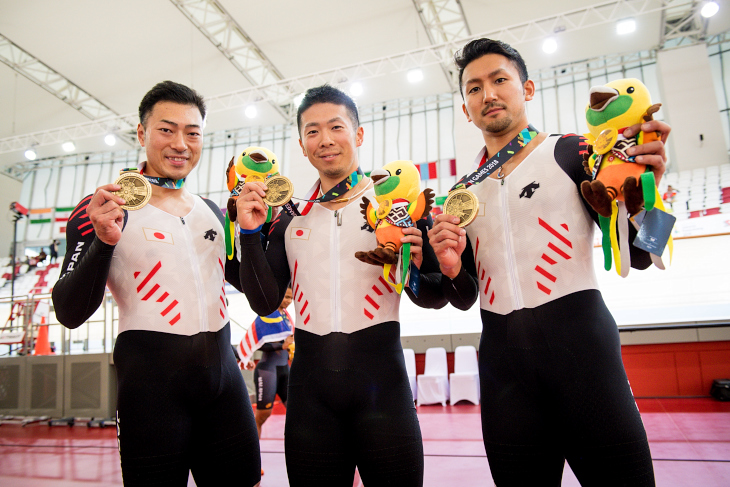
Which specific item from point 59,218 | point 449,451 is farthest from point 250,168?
point 59,218

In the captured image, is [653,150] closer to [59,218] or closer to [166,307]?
[166,307]

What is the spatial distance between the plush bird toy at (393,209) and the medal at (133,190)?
797mm

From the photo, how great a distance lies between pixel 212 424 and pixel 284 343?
356 cm

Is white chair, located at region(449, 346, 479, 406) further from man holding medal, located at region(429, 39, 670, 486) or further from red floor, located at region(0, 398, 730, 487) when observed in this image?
man holding medal, located at region(429, 39, 670, 486)

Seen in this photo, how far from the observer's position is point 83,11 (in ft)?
38.1

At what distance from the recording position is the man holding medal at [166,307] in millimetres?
1672

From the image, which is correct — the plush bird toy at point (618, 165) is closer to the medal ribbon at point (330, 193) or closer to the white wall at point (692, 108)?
the medal ribbon at point (330, 193)

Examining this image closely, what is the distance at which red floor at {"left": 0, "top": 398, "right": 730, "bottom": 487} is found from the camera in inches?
144

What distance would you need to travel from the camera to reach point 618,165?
4.29 feet

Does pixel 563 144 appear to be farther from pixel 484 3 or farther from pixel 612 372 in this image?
pixel 484 3

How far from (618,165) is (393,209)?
2.37 feet

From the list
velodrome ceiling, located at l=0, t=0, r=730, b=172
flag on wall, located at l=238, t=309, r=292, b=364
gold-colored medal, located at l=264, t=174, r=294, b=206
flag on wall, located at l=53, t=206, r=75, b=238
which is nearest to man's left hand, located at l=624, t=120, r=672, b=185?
gold-colored medal, located at l=264, t=174, r=294, b=206

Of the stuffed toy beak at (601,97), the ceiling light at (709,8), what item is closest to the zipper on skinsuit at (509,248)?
the stuffed toy beak at (601,97)

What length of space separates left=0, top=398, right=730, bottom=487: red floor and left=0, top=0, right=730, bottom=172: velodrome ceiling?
337 inches
